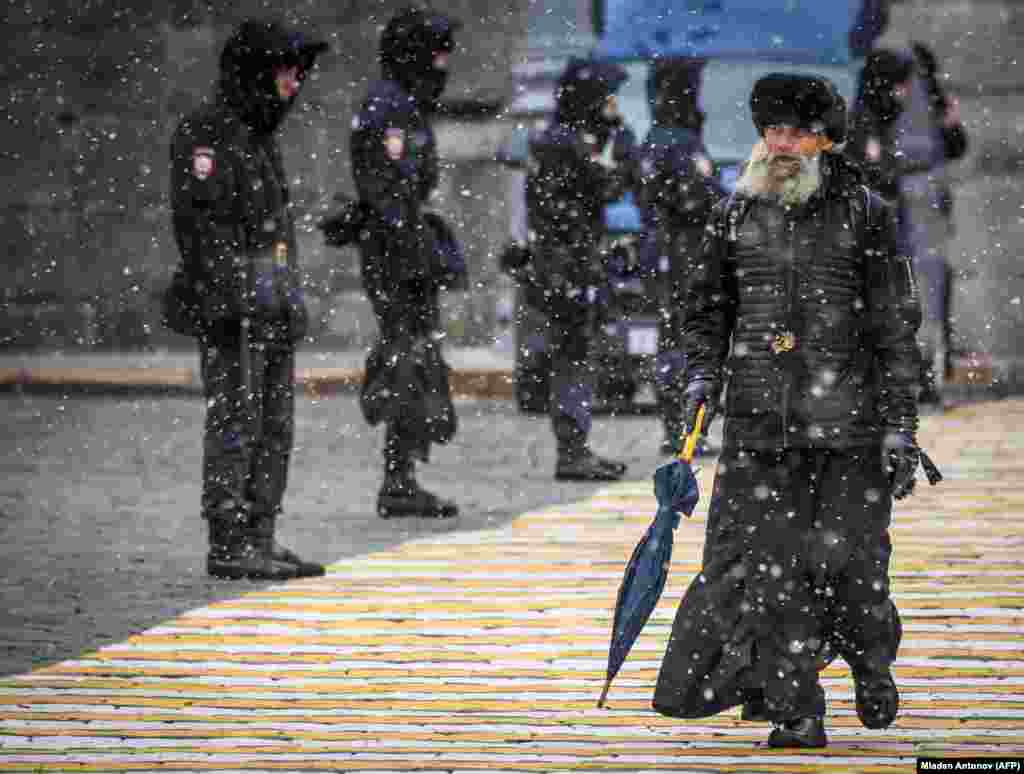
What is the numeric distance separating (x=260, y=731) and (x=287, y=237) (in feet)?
9.87

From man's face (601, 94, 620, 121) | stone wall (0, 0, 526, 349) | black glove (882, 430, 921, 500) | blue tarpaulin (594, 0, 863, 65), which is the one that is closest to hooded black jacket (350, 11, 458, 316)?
man's face (601, 94, 620, 121)

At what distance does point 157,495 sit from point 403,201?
8.42 feet

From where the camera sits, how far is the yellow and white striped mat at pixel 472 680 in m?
5.60

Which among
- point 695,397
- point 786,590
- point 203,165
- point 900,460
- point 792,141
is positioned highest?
point 792,141

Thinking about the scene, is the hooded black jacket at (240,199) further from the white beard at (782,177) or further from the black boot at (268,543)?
the white beard at (782,177)

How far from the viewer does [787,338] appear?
18.4ft

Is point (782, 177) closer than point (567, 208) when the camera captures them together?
Yes

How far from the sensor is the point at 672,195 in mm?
11797

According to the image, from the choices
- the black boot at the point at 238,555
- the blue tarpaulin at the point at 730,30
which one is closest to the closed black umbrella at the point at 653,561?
the black boot at the point at 238,555

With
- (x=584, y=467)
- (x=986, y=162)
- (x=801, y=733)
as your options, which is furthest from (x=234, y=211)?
(x=986, y=162)

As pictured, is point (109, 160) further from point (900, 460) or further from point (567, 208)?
point (900, 460)

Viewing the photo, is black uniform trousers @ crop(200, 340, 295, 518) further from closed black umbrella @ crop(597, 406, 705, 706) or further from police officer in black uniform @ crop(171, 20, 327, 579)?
closed black umbrella @ crop(597, 406, 705, 706)

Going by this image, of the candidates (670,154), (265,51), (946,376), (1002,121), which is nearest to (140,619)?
(265,51)

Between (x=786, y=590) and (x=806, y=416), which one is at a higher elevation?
(x=806, y=416)
